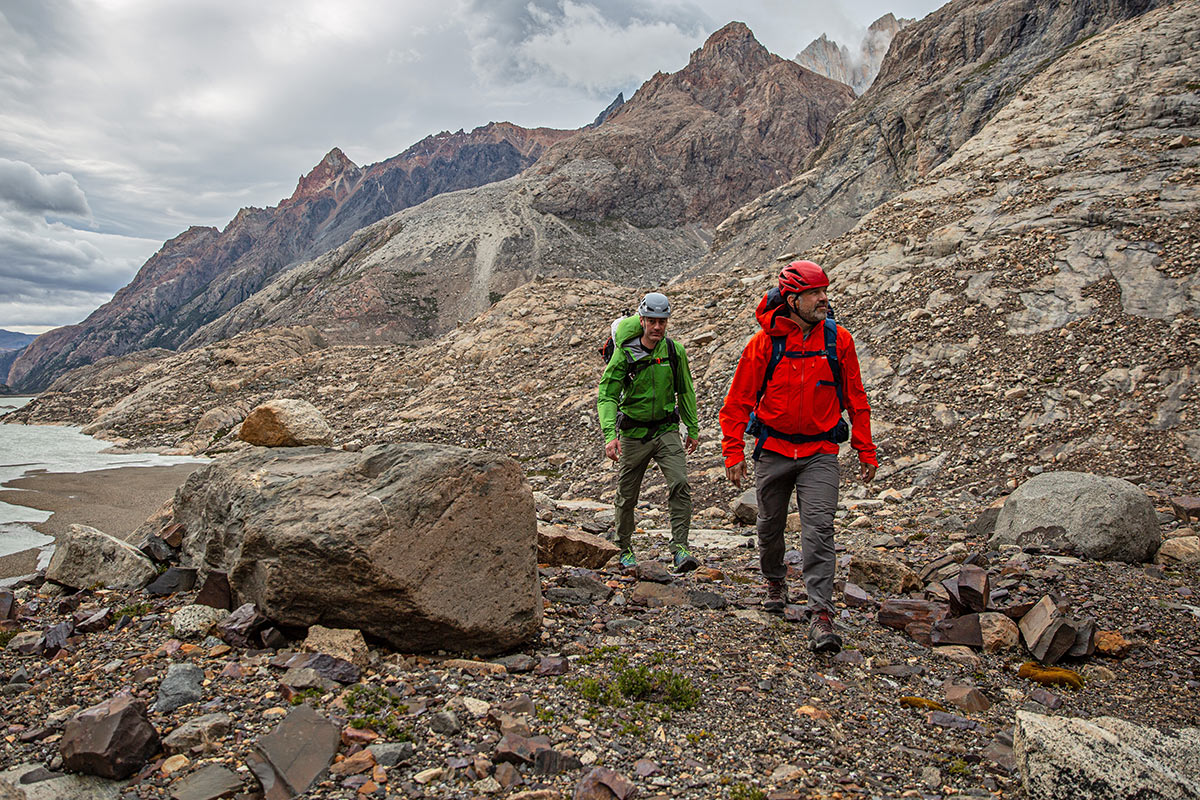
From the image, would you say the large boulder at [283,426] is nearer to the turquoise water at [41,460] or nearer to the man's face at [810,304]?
the turquoise water at [41,460]

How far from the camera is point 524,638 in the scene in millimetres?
4441

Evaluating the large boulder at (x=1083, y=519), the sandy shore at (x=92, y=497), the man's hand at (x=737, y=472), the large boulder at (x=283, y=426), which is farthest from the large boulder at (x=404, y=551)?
the sandy shore at (x=92, y=497)

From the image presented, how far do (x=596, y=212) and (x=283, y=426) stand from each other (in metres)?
100

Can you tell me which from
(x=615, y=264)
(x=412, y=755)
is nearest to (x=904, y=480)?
(x=412, y=755)

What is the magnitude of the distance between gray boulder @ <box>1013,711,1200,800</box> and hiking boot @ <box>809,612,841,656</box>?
1.39 meters

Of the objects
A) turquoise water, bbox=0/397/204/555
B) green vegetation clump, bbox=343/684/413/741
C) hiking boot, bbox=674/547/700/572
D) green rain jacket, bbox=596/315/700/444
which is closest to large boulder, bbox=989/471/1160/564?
hiking boot, bbox=674/547/700/572

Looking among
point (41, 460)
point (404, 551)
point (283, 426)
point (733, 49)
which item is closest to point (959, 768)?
point (404, 551)

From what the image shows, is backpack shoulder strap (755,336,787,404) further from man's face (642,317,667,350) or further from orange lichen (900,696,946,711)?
orange lichen (900,696,946,711)

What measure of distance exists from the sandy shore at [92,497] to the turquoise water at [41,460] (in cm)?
30

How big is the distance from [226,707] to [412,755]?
1.17 m

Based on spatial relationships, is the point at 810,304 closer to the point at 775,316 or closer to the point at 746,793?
the point at 775,316

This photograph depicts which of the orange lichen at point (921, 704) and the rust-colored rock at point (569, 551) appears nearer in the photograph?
the orange lichen at point (921, 704)

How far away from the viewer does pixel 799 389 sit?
15.7 feet

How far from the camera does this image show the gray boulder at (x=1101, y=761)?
8.83ft
